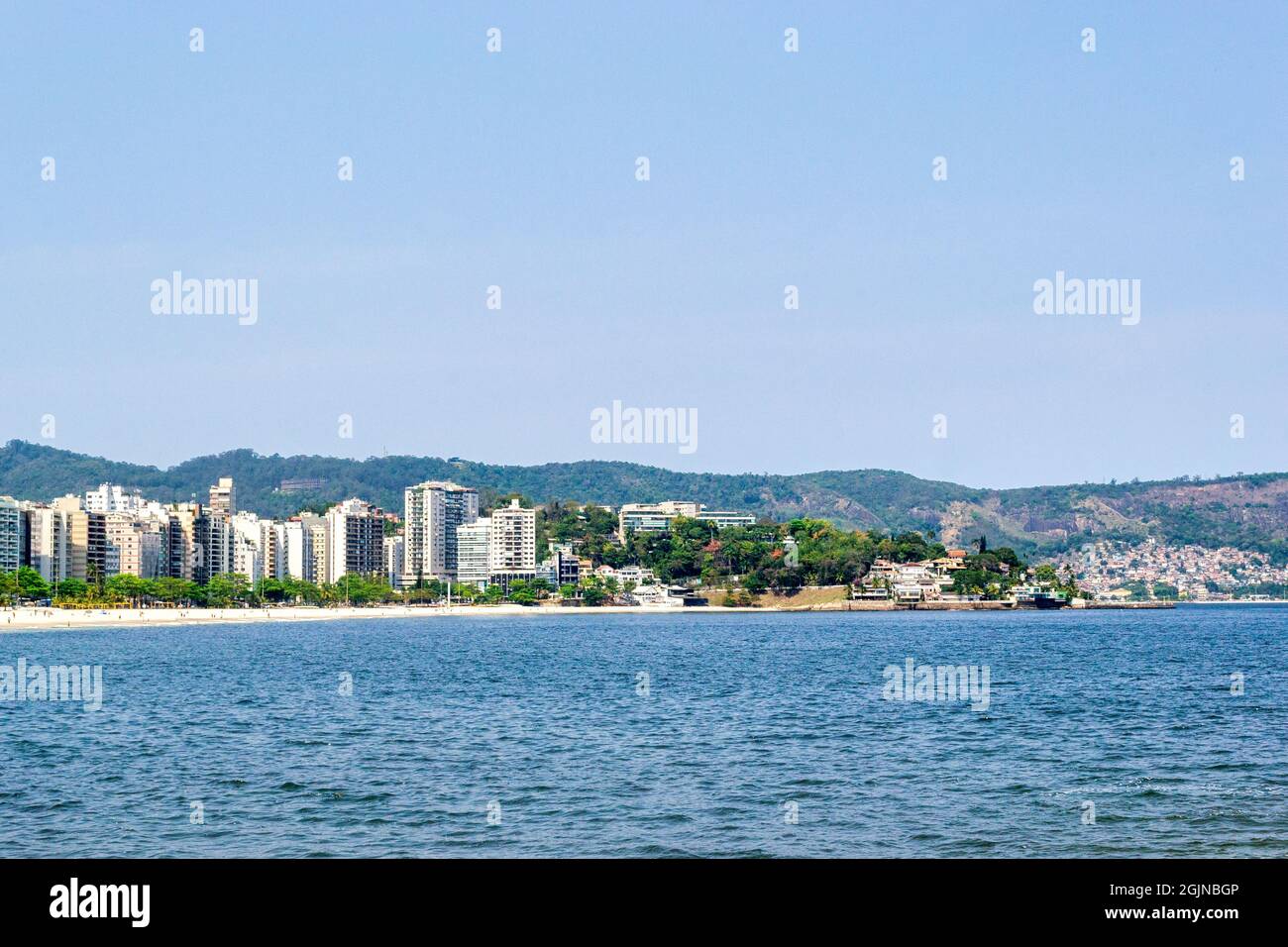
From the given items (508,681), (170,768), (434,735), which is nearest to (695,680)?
(508,681)

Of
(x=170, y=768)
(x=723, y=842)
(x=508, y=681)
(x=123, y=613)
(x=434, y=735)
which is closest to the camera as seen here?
(x=723, y=842)

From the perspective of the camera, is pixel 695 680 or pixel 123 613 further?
pixel 123 613
